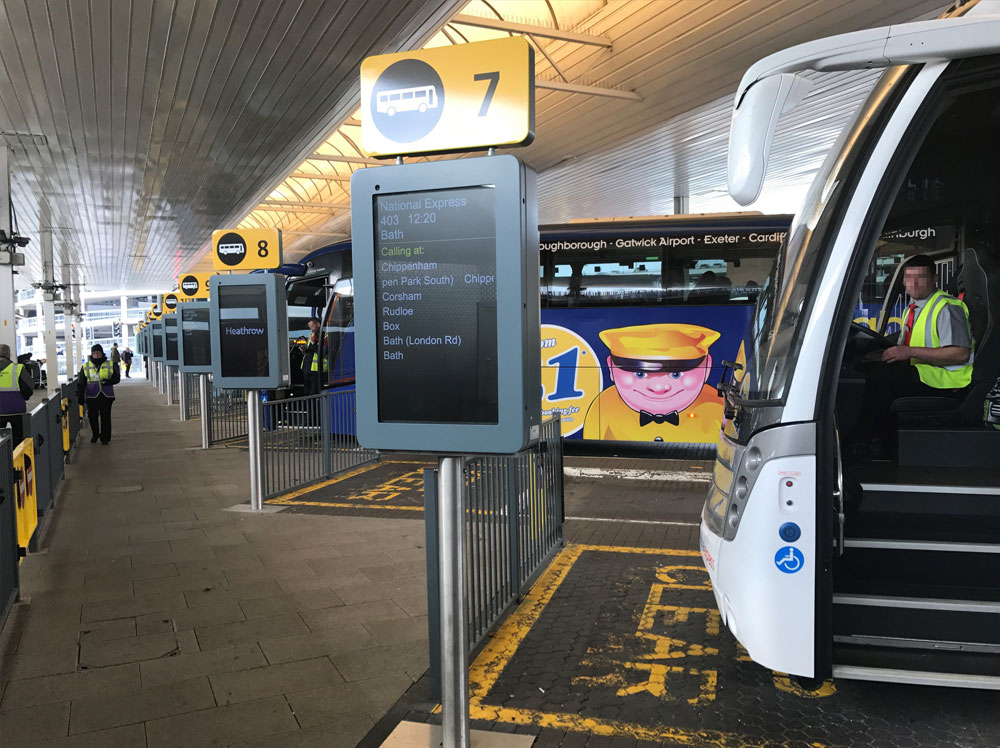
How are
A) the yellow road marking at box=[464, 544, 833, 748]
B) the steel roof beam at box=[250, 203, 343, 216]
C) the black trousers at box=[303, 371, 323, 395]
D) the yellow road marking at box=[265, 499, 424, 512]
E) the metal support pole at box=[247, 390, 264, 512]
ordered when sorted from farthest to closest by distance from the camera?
the steel roof beam at box=[250, 203, 343, 216] → the black trousers at box=[303, 371, 323, 395] → the metal support pole at box=[247, 390, 264, 512] → the yellow road marking at box=[265, 499, 424, 512] → the yellow road marking at box=[464, 544, 833, 748]

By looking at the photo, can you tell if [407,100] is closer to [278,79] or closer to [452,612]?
[452,612]

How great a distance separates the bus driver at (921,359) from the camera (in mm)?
4738

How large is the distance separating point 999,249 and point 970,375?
1.33 meters

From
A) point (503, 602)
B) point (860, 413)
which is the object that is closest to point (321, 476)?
point (503, 602)

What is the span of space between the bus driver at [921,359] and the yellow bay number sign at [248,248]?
26.0 ft

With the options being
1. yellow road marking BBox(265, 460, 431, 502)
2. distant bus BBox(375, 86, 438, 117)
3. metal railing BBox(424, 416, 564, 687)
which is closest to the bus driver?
metal railing BBox(424, 416, 564, 687)

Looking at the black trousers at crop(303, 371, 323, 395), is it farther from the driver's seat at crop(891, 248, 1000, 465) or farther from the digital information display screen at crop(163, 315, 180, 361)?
the driver's seat at crop(891, 248, 1000, 465)

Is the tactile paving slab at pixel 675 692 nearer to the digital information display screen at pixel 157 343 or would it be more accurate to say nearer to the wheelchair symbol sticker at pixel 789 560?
the wheelchair symbol sticker at pixel 789 560

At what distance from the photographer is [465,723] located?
130 inches

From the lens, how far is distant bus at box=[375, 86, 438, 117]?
126 inches

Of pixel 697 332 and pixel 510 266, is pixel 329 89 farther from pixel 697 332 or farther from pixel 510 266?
pixel 510 266

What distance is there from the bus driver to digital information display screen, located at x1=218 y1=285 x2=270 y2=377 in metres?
6.30

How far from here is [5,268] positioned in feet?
45.8

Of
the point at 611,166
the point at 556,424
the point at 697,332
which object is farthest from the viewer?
the point at 611,166
